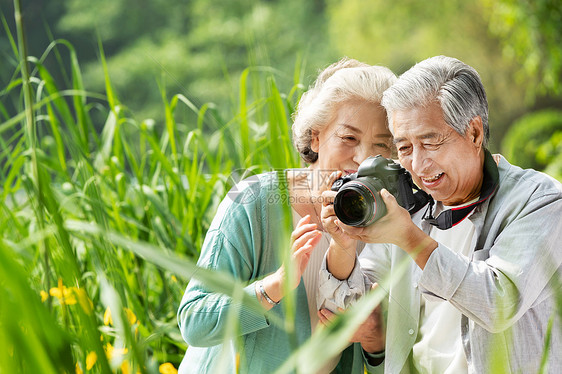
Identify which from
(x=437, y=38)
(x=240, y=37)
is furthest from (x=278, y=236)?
(x=240, y=37)

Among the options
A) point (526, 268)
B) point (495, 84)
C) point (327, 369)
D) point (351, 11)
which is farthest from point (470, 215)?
point (351, 11)

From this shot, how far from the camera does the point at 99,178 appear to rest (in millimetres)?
1550

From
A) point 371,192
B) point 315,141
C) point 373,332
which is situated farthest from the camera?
point 315,141

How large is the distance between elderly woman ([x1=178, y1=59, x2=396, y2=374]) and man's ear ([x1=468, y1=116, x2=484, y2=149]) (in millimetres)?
186

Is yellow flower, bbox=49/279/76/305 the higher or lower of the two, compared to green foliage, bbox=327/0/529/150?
higher

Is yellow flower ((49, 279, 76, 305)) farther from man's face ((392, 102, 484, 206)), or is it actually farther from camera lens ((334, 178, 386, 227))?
man's face ((392, 102, 484, 206))

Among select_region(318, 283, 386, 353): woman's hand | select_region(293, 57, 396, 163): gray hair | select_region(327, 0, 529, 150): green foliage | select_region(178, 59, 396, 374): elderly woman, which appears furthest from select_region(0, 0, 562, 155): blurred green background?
select_region(318, 283, 386, 353): woman's hand

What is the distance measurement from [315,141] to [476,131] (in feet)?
1.11

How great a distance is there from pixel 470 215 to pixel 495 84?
32.4 feet

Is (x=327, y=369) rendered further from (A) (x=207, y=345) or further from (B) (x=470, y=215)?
(B) (x=470, y=215)

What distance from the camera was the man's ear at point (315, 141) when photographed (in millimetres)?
1202

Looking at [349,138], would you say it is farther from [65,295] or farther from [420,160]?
[65,295]

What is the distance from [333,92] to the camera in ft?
3.76

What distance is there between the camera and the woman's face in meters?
1.11
